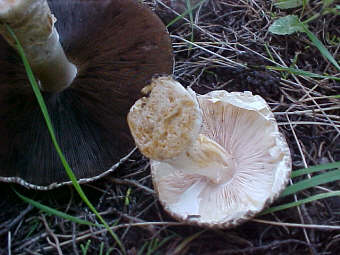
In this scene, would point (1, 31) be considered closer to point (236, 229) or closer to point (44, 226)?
point (44, 226)

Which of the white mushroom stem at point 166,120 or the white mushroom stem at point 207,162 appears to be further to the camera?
the white mushroom stem at point 207,162

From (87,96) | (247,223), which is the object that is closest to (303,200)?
(247,223)

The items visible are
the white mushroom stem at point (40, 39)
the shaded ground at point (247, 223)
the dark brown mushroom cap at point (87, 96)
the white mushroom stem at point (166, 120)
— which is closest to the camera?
the white mushroom stem at point (166, 120)

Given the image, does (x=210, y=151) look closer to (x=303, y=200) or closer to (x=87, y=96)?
(x=303, y=200)

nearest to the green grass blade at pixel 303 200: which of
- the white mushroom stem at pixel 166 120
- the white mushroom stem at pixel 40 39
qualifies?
the white mushroom stem at pixel 166 120

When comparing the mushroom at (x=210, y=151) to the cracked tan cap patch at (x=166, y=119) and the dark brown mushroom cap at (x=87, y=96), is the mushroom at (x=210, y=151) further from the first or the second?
the dark brown mushroom cap at (x=87, y=96)

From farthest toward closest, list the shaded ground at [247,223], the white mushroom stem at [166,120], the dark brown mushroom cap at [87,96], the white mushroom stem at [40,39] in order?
the dark brown mushroom cap at [87,96]
the shaded ground at [247,223]
the white mushroom stem at [40,39]
the white mushroom stem at [166,120]
